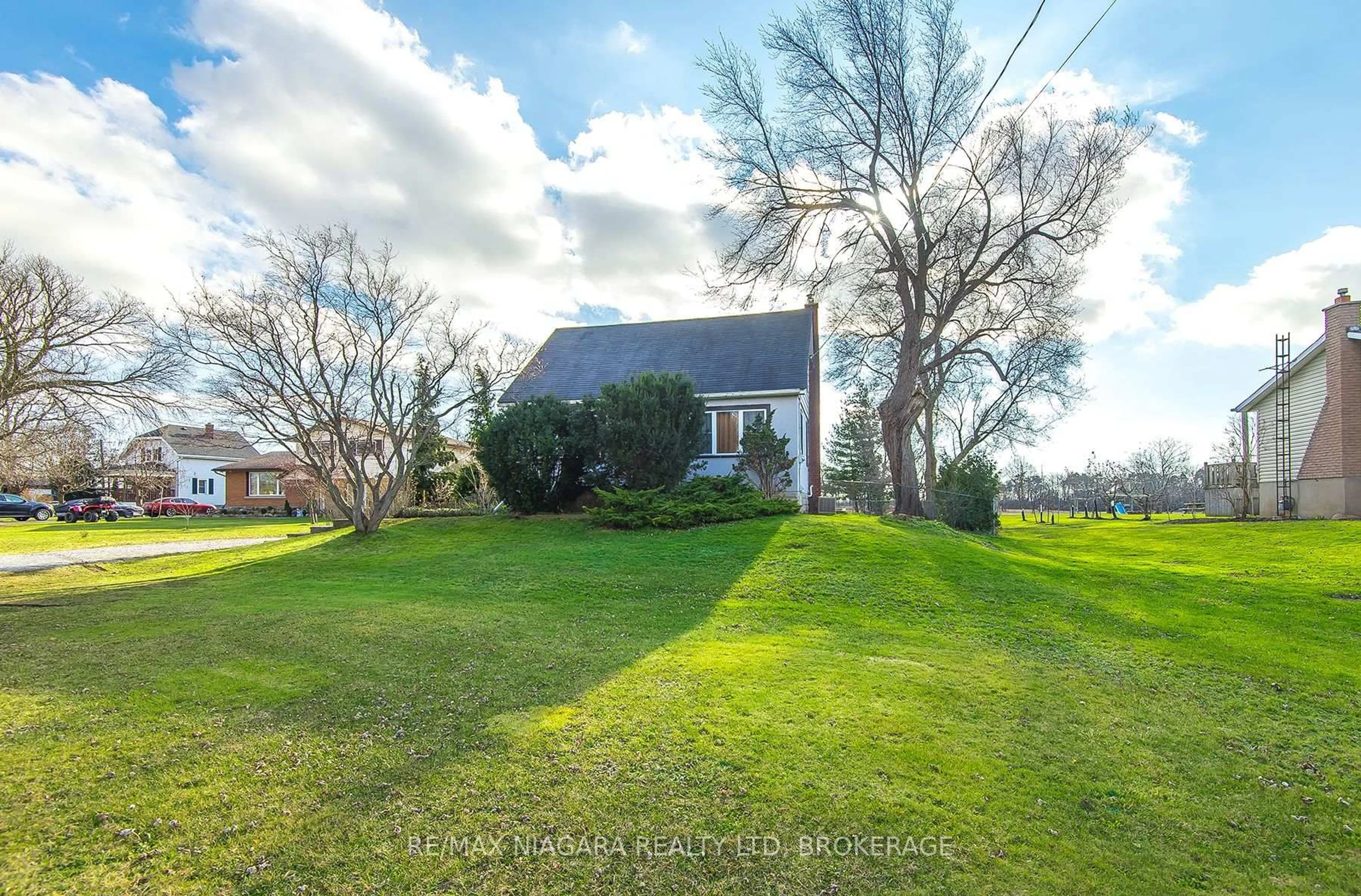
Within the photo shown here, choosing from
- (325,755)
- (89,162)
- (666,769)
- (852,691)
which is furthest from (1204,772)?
(89,162)

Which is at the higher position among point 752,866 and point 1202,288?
point 1202,288

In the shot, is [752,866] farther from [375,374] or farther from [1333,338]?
[1333,338]

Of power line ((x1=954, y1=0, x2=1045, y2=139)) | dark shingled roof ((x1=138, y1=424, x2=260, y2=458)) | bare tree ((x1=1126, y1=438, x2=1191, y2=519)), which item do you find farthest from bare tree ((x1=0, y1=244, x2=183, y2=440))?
bare tree ((x1=1126, y1=438, x2=1191, y2=519))

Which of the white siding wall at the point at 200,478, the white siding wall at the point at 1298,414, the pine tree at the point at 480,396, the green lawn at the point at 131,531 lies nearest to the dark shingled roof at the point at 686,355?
the pine tree at the point at 480,396

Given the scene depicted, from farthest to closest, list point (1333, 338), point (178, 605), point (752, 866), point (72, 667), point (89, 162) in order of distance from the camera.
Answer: point (1333, 338)
point (89, 162)
point (178, 605)
point (72, 667)
point (752, 866)

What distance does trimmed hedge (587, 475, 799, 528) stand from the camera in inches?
600

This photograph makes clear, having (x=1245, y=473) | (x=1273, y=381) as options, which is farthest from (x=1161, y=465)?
(x=1245, y=473)

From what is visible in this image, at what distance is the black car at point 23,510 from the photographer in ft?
119

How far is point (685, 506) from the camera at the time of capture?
15438 mm

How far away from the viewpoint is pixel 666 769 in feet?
12.5

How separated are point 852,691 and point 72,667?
269 inches

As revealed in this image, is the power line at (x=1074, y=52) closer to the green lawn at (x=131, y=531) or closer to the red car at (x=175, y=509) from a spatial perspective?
the green lawn at (x=131, y=531)

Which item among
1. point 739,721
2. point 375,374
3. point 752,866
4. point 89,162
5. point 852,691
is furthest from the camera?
point 375,374

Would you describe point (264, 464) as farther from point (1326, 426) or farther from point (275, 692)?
point (1326, 426)
